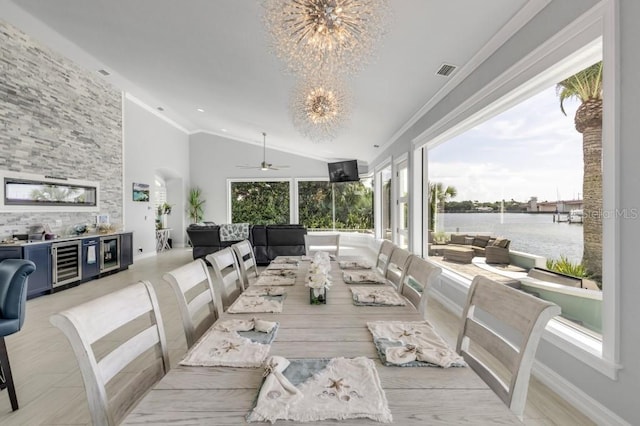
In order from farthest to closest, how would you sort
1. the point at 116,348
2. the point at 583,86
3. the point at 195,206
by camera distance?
the point at 195,206 < the point at 583,86 < the point at 116,348

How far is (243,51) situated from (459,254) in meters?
3.94

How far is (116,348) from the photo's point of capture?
1012 mm

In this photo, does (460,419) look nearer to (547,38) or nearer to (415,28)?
(547,38)

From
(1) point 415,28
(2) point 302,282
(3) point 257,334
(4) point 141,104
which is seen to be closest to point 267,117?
(4) point 141,104

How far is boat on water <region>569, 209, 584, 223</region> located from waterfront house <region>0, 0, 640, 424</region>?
0.52 m

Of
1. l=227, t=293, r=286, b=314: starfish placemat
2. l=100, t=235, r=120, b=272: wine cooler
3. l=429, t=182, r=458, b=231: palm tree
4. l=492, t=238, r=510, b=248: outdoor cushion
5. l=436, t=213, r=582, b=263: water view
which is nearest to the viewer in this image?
l=227, t=293, r=286, b=314: starfish placemat

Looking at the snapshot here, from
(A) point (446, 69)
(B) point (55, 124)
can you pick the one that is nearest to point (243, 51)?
(A) point (446, 69)

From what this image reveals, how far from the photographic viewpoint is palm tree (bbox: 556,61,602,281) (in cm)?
195

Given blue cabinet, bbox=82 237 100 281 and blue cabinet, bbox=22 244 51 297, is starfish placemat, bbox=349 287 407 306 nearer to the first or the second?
blue cabinet, bbox=22 244 51 297

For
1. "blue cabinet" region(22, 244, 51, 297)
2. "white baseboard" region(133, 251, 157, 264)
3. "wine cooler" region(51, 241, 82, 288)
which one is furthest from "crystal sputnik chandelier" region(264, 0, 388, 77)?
"white baseboard" region(133, 251, 157, 264)

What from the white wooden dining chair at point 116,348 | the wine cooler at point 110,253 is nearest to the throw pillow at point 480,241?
the white wooden dining chair at point 116,348

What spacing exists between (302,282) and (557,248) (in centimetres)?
210

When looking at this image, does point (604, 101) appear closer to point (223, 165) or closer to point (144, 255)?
point (144, 255)

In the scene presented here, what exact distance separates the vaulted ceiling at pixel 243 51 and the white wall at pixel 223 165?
129 inches
